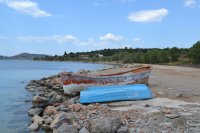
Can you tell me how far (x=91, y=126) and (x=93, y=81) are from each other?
1156 centimetres

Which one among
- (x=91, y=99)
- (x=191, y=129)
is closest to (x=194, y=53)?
(x=91, y=99)

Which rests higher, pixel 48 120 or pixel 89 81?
pixel 89 81

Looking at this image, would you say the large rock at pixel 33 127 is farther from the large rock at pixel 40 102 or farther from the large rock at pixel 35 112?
the large rock at pixel 40 102

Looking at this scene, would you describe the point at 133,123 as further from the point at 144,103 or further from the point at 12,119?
the point at 12,119

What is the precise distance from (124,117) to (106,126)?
194cm

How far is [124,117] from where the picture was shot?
14.4 meters

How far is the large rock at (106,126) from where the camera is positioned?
12594 millimetres

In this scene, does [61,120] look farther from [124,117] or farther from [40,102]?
[40,102]

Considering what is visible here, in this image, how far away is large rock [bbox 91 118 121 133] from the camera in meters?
12.6

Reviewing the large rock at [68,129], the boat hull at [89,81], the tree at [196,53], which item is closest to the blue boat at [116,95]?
the boat hull at [89,81]

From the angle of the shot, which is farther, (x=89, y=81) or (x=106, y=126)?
(x=89, y=81)

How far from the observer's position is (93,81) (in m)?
24.8

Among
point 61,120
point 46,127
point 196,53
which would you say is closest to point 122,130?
point 61,120

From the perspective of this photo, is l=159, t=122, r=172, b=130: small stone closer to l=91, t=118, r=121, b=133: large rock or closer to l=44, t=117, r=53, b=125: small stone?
l=91, t=118, r=121, b=133: large rock
